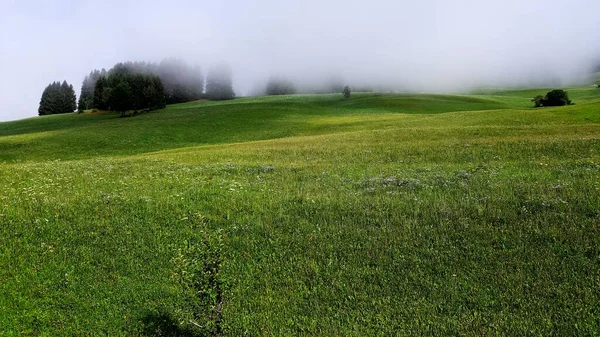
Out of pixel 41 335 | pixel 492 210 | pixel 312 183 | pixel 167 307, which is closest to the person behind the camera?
pixel 41 335

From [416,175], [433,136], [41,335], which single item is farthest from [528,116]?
[41,335]

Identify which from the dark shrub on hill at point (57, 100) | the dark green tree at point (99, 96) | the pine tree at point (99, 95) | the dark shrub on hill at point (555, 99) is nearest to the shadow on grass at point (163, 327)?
the dark shrub on hill at point (555, 99)

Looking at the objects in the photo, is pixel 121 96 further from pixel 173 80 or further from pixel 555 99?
pixel 555 99

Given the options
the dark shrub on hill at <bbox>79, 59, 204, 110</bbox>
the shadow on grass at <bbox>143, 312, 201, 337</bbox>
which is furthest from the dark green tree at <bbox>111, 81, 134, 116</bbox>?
the shadow on grass at <bbox>143, 312, 201, 337</bbox>

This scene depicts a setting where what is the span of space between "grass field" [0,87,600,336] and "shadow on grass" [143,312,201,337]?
4 centimetres

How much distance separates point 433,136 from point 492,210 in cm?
2165

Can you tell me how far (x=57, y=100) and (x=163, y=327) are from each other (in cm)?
15086

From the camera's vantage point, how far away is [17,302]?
1037cm

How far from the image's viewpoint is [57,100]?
5241 inches

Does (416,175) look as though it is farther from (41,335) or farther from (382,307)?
(41,335)

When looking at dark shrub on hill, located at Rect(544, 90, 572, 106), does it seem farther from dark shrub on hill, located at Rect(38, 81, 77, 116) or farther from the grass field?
dark shrub on hill, located at Rect(38, 81, 77, 116)

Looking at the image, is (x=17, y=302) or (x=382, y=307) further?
(x=17, y=302)

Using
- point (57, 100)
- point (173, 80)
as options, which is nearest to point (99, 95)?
point (173, 80)

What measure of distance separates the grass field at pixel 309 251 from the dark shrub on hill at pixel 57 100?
435 ft
